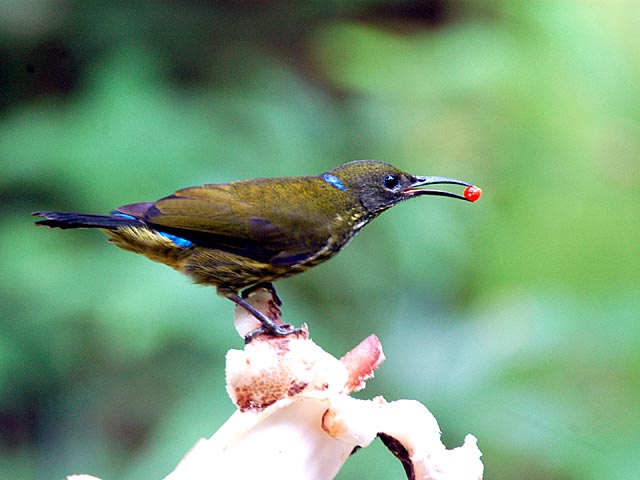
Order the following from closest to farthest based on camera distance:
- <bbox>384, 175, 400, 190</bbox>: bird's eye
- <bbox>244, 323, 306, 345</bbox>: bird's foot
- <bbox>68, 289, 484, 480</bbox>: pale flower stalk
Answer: <bbox>68, 289, 484, 480</bbox>: pale flower stalk → <bbox>244, 323, 306, 345</bbox>: bird's foot → <bbox>384, 175, 400, 190</bbox>: bird's eye

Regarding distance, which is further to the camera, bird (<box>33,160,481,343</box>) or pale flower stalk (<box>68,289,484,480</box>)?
bird (<box>33,160,481,343</box>)

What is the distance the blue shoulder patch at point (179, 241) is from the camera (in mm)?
1823

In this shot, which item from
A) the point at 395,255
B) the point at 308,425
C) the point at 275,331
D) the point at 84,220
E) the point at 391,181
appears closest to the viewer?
the point at 308,425

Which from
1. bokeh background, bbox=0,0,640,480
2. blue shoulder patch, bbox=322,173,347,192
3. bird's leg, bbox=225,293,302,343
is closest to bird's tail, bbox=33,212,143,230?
bird's leg, bbox=225,293,302,343

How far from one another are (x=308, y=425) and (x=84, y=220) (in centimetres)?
58

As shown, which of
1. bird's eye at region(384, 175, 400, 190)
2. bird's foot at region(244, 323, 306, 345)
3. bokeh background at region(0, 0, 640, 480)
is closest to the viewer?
bird's foot at region(244, 323, 306, 345)

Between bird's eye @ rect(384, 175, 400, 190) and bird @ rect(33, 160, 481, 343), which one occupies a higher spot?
bird's eye @ rect(384, 175, 400, 190)

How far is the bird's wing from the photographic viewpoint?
1.86 meters

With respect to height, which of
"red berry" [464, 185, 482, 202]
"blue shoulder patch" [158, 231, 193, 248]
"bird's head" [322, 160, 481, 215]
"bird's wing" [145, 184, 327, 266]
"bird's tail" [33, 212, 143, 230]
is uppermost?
"red berry" [464, 185, 482, 202]

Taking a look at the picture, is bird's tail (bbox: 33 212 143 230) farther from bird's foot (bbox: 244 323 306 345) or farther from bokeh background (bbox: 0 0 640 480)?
bokeh background (bbox: 0 0 640 480)

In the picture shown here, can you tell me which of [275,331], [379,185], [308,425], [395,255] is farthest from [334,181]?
[395,255]

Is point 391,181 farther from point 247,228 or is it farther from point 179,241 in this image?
point 179,241

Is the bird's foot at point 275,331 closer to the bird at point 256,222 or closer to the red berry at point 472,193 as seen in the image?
the bird at point 256,222

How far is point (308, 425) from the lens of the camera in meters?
1.24
